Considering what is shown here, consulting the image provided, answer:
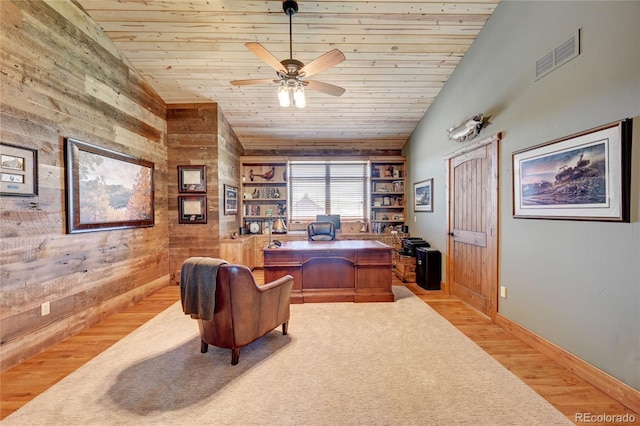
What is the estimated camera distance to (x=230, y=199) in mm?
5305

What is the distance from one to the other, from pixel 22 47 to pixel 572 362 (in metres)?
5.36

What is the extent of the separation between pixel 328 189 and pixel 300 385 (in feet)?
15.5

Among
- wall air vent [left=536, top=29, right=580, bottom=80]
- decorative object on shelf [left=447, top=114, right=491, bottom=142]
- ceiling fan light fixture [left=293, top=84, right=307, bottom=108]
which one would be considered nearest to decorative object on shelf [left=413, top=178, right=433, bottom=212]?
decorative object on shelf [left=447, top=114, right=491, bottom=142]

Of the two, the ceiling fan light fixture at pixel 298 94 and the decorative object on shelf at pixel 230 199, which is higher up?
the ceiling fan light fixture at pixel 298 94

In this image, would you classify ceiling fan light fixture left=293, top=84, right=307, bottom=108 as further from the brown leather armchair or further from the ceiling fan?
the brown leather armchair

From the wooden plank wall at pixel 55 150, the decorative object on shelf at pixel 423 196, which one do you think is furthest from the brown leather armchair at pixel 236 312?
the decorative object on shelf at pixel 423 196

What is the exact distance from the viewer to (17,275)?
227cm

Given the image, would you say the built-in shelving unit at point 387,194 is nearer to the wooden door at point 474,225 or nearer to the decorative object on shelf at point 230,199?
the wooden door at point 474,225

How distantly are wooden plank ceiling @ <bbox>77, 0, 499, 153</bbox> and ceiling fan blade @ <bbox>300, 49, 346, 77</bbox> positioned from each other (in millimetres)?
1042

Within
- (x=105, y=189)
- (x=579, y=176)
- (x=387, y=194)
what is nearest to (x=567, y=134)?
(x=579, y=176)

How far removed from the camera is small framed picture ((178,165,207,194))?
4.56m

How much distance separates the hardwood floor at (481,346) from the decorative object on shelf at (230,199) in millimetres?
2162

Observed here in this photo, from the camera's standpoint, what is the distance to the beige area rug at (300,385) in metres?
1.70

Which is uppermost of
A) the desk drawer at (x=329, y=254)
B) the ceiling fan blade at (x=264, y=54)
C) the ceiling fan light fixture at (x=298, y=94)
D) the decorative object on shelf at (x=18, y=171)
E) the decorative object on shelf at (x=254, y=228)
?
the ceiling fan blade at (x=264, y=54)
